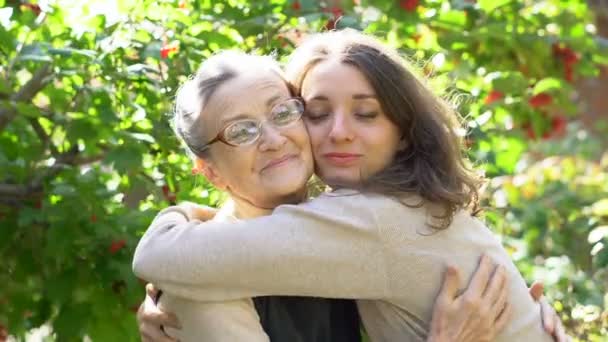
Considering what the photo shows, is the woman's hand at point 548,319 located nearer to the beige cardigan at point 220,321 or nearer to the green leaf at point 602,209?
the beige cardigan at point 220,321

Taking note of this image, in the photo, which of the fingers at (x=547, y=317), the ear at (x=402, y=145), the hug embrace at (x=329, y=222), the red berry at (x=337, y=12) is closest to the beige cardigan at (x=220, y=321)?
the hug embrace at (x=329, y=222)

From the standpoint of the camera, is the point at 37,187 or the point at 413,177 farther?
the point at 37,187

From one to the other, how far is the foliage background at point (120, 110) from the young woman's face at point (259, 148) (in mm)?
765

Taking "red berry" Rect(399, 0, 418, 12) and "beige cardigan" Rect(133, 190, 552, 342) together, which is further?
"red berry" Rect(399, 0, 418, 12)

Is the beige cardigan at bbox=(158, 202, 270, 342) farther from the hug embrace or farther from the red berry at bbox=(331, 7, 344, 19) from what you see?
the red berry at bbox=(331, 7, 344, 19)

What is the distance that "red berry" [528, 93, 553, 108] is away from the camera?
201 inches

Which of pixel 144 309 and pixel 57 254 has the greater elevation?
pixel 144 309

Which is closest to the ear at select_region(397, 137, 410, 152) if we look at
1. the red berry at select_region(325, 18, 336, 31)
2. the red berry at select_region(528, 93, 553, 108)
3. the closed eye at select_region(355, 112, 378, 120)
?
the closed eye at select_region(355, 112, 378, 120)

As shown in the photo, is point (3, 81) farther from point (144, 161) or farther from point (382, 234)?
point (382, 234)

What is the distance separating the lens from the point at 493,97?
490 cm

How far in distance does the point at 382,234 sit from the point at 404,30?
6.42ft

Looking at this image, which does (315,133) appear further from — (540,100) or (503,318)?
(540,100)

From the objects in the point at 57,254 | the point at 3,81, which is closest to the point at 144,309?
the point at 57,254

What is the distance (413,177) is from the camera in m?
2.81
